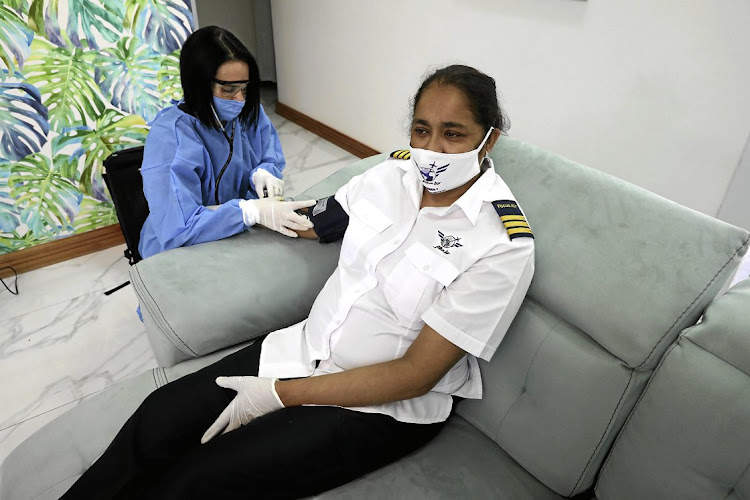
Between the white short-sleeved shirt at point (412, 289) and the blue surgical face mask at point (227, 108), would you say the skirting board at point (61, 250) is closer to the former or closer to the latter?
the blue surgical face mask at point (227, 108)

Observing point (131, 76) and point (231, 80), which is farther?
point (131, 76)

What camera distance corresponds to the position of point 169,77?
7.55 ft

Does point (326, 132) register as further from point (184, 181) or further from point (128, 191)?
point (184, 181)

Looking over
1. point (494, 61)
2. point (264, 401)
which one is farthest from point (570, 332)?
point (494, 61)

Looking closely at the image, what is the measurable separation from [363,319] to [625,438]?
Result: 0.57m

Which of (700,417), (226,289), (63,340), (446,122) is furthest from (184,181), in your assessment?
(700,417)

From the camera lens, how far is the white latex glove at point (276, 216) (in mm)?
1461

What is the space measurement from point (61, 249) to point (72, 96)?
712mm

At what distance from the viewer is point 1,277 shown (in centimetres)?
224

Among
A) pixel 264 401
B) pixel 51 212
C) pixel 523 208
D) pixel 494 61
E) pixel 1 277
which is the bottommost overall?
pixel 1 277

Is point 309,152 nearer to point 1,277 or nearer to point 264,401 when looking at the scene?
point 1,277

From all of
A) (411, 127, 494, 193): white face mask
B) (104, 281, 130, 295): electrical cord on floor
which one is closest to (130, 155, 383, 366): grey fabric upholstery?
(411, 127, 494, 193): white face mask

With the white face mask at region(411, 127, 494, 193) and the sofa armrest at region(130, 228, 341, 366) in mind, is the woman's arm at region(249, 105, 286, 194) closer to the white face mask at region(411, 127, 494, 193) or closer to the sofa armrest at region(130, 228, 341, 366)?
the sofa armrest at region(130, 228, 341, 366)

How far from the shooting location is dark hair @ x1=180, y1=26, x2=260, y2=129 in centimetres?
146
